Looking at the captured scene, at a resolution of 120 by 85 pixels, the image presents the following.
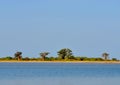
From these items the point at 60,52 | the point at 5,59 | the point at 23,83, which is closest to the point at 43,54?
the point at 60,52

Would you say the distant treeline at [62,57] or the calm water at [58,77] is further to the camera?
the distant treeline at [62,57]

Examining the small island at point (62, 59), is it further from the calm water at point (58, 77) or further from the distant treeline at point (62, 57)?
the calm water at point (58, 77)

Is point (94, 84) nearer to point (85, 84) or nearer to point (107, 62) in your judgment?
point (85, 84)

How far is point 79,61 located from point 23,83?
3555 inches

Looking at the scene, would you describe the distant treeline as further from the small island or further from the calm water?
the calm water

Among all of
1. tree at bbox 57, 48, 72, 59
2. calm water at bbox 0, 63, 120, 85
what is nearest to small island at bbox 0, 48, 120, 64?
Result: tree at bbox 57, 48, 72, 59

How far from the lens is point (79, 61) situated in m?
131

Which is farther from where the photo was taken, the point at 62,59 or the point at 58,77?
the point at 62,59

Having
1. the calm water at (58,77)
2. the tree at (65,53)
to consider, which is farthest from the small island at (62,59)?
the calm water at (58,77)

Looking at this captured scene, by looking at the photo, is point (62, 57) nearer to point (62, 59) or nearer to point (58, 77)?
point (62, 59)

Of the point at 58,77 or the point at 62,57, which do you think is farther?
the point at 62,57

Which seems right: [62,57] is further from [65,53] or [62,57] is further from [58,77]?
[58,77]

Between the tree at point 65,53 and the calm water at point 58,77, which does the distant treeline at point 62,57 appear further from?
the calm water at point 58,77

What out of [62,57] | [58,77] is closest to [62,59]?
[62,57]
